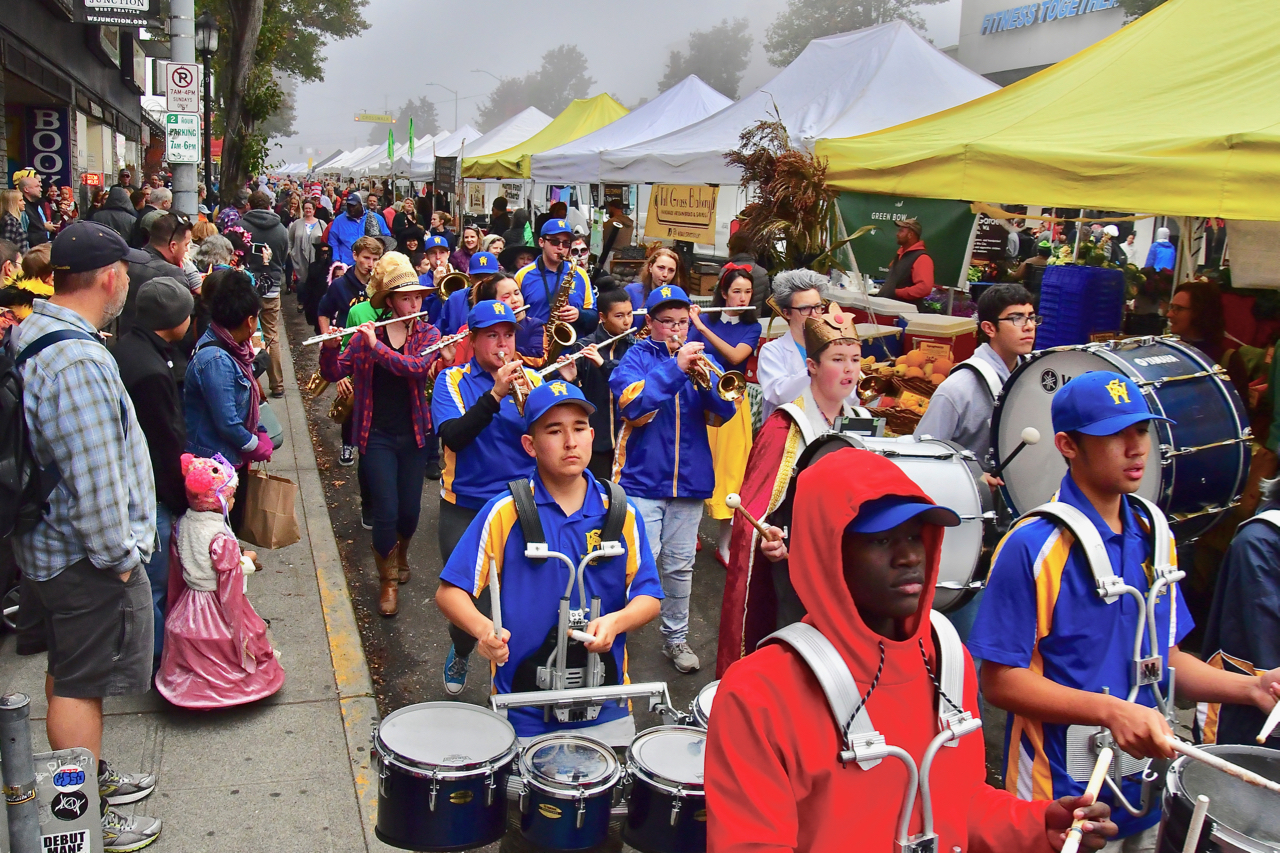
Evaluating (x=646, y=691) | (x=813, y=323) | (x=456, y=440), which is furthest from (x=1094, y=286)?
(x=646, y=691)

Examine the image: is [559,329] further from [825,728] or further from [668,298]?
[825,728]

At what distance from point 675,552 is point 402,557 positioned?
2.11 m

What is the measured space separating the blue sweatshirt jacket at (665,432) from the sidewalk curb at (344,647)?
5.78 feet

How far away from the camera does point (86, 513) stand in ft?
Answer: 11.6

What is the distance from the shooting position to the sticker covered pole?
2.53 m

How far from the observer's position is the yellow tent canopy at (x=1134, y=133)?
18.0 feet

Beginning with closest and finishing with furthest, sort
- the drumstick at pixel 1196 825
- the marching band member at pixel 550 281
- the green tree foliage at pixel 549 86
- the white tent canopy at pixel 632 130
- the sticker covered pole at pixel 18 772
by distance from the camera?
the drumstick at pixel 1196 825, the sticker covered pole at pixel 18 772, the marching band member at pixel 550 281, the white tent canopy at pixel 632 130, the green tree foliage at pixel 549 86

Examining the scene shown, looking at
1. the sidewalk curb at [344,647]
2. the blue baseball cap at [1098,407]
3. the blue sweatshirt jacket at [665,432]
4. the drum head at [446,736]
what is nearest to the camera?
the drum head at [446,736]

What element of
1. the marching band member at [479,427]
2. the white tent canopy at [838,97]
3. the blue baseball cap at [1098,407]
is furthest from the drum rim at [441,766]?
the white tent canopy at [838,97]

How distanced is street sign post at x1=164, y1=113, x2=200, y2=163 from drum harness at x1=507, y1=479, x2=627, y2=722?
10.5m

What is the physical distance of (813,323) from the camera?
15.4 feet

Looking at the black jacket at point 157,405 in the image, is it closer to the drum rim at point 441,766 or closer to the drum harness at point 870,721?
the drum rim at point 441,766

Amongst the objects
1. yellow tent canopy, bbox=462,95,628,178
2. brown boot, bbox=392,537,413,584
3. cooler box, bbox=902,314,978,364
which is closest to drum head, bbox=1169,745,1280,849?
brown boot, bbox=392,537,413,584

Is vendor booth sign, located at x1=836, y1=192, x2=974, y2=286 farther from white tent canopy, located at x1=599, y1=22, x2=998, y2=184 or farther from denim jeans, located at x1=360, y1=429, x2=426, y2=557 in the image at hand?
denim jeans, located at x1=360, y1=429, x2=426, y2=557
